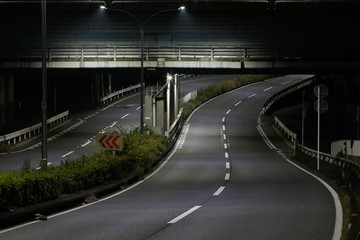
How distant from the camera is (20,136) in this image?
155ft

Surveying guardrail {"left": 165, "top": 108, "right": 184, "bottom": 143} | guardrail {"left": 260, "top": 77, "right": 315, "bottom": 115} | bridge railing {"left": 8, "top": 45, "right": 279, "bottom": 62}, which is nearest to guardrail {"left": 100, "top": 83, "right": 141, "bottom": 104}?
→ guardrail {"left": 260, "top": 77, "right": 315, "bottom": 115}

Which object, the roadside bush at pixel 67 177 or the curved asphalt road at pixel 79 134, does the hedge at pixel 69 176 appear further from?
the curved asphalt road at pixel 79 134

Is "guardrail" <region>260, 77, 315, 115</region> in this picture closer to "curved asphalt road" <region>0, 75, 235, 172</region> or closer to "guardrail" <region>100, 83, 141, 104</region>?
"curved asphalt road" <region>0, 75, 235, 172</region>

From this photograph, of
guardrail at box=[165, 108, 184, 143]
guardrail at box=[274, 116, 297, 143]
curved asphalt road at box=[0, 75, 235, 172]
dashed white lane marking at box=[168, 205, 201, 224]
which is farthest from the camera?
guardrail at box=[274, 116, 297, 143]

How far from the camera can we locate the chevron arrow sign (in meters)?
24.8

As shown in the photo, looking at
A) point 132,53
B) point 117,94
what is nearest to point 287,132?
point 132,53

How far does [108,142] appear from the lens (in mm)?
24922

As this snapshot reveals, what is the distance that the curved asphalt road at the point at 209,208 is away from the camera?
12.3 m

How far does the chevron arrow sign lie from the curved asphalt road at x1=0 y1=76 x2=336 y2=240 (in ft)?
5.59

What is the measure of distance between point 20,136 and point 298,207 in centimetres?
3367

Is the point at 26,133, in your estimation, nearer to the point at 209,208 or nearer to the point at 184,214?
the point at 209,208

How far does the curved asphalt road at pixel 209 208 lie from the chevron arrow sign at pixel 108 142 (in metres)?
1.70

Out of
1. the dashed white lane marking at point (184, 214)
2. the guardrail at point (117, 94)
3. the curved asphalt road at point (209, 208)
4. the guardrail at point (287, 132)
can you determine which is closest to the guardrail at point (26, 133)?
the curved asphalt road at point (209, 208)

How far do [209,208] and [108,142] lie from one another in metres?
9.35
